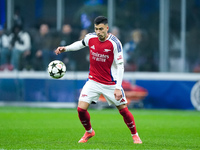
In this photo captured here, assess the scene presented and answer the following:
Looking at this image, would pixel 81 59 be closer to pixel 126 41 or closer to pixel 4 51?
pixel 126 41

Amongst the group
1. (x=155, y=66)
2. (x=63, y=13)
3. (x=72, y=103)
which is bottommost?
(x=72, y=103)

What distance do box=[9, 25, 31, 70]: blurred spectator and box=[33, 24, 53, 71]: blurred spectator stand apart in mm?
309

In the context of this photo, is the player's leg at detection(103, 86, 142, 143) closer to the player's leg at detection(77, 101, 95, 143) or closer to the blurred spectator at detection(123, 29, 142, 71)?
the player's leg at detection(77, 101, 95, 143)

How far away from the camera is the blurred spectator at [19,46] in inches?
736

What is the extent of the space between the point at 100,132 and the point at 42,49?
849 cm

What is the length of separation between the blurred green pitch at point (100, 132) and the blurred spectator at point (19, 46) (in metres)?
4.21

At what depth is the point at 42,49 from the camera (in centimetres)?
1864

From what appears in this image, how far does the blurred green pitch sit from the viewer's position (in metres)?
8.40

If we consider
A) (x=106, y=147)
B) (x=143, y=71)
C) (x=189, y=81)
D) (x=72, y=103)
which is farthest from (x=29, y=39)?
(x=106, y=147)

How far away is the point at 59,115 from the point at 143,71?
4.96 metres

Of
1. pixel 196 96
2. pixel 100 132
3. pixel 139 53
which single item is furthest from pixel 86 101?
pixel 139 53

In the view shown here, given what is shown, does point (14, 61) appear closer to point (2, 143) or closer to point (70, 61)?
point (70, 61)

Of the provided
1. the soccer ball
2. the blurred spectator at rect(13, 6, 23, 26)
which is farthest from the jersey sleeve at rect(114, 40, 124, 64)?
the blurred spectator at rect(13, 6, 23, 26)

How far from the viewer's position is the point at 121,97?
8.53m
